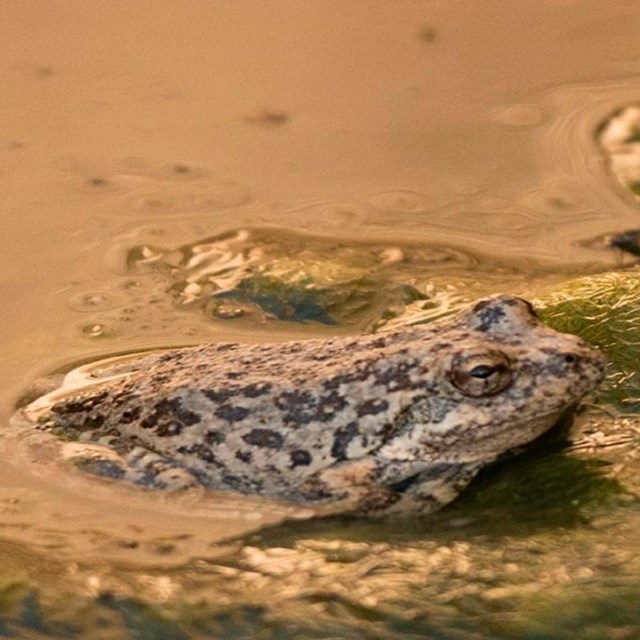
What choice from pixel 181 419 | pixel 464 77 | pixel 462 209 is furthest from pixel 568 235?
pixel 181 419

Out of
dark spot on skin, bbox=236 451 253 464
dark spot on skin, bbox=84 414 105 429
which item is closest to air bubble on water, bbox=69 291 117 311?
dark spot on skin, bbox=84 414 105 429

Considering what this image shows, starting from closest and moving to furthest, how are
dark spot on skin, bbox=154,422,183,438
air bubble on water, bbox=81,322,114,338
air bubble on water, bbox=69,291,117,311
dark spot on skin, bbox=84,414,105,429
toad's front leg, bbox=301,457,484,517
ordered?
toad's front leg, bbox=301,457,484,517, dark spot on skin, bbox=154,422,183,438, dark spot on skin, bbox=84,414,105,429, air bubble on water, bbox=81,322,114,338, air bubble on water, bbox=69,291,117,311

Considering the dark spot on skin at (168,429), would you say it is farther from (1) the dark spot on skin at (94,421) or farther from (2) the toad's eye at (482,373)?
(2) the toad's eye at (482,373)

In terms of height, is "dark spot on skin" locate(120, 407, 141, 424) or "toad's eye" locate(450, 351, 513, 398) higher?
"toad's eye" locate(450, 351, 513, 398)

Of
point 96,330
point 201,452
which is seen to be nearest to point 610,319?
point 201,452

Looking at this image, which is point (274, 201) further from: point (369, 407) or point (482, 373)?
point (482, 373)

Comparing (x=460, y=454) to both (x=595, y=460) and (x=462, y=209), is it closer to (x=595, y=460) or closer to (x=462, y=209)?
(x=595, y=460)

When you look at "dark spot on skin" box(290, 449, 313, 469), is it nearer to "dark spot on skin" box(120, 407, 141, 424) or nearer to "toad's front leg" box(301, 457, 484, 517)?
"toad's front leg" box(301, 457, 484, 517)
